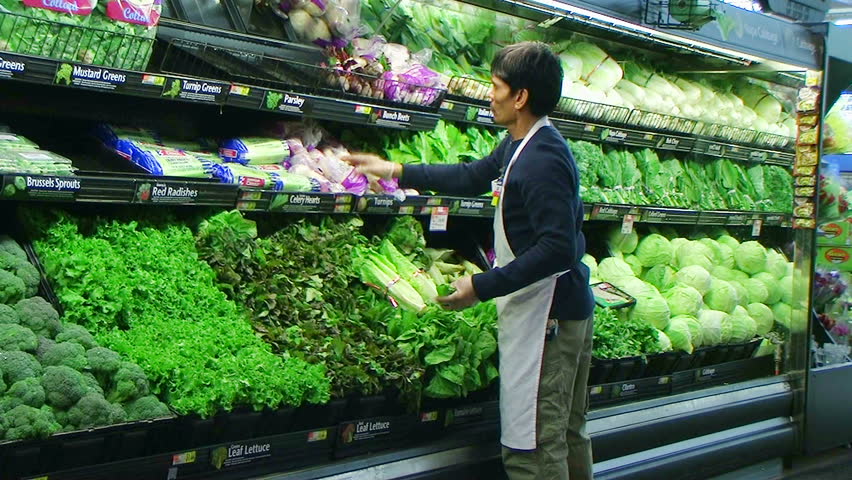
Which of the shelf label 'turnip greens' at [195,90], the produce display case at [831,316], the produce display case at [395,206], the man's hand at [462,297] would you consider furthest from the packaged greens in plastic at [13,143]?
the produce display case at [831,316]

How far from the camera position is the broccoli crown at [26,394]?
98.7 inches

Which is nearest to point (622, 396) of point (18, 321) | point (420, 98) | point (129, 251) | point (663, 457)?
point (663, 457)

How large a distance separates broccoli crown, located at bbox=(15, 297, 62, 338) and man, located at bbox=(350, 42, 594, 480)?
4.09 ft

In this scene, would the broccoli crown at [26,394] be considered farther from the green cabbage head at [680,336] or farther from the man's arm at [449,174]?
the green cabbage head at [680,336]

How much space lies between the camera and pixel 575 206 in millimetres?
3229

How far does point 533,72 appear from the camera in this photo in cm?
312

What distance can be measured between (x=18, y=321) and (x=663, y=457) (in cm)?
303

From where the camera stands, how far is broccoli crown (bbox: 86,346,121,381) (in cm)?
278

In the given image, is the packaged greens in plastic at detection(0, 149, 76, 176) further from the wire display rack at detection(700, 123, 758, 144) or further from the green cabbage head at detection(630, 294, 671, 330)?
the wire display rack at detection(700, 123, 758, 144)

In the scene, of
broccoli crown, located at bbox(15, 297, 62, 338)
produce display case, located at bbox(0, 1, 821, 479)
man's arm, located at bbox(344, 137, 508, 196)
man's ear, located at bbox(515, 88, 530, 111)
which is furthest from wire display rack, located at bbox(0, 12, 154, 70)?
man's ear, located at bbox(515, 88, 530, 111)

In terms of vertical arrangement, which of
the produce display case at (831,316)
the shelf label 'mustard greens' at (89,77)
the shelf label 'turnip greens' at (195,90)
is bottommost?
the produce display case at (831,316)

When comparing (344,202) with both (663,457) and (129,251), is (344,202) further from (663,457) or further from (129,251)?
(663,457)

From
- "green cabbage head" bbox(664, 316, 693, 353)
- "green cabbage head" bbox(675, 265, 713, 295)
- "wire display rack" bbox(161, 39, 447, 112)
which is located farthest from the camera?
"green cabbage head" bbox(675, 265, 713, 295)

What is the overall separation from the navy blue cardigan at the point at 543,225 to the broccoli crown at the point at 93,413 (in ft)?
3.94
